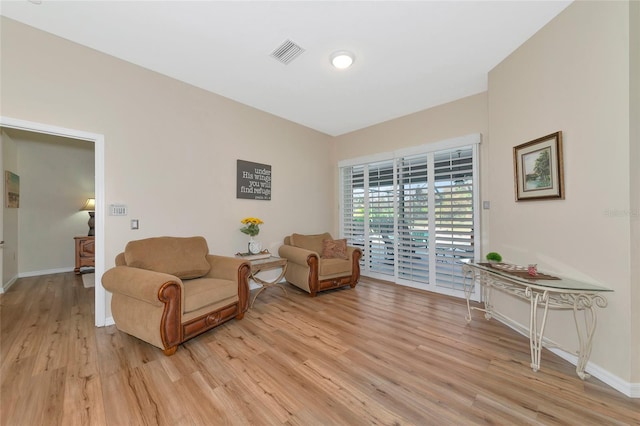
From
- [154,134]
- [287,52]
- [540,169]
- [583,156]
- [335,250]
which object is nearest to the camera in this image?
[583,156]

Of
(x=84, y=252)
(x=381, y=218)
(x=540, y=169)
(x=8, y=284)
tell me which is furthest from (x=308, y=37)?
(x=8, y=284)

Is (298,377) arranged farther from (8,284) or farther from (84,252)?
(84,252)

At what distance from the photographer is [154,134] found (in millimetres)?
2922

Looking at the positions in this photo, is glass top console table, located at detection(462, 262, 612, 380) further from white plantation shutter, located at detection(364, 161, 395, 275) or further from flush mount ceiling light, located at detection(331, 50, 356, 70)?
flush mount ceiling light, located at detection(331, 50, 356, 70)

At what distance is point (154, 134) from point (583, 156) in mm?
4183

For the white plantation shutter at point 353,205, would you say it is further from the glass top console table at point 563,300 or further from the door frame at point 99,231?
the door frame at point 99,231

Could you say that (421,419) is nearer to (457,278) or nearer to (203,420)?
(203,420)

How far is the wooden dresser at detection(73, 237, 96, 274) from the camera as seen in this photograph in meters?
4.66

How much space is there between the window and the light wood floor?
1.08 m

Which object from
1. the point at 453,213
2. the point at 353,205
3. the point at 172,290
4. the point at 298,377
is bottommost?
the point at 298,377

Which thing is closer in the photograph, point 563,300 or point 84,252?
point 563,300

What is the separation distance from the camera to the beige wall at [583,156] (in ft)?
5.54

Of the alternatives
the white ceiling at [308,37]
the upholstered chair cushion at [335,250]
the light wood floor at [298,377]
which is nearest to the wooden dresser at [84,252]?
the light wood floor at [298,377]

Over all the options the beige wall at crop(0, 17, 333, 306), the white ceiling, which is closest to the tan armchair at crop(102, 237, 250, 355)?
the beige wall at crop(0, 17, 333, 306)
